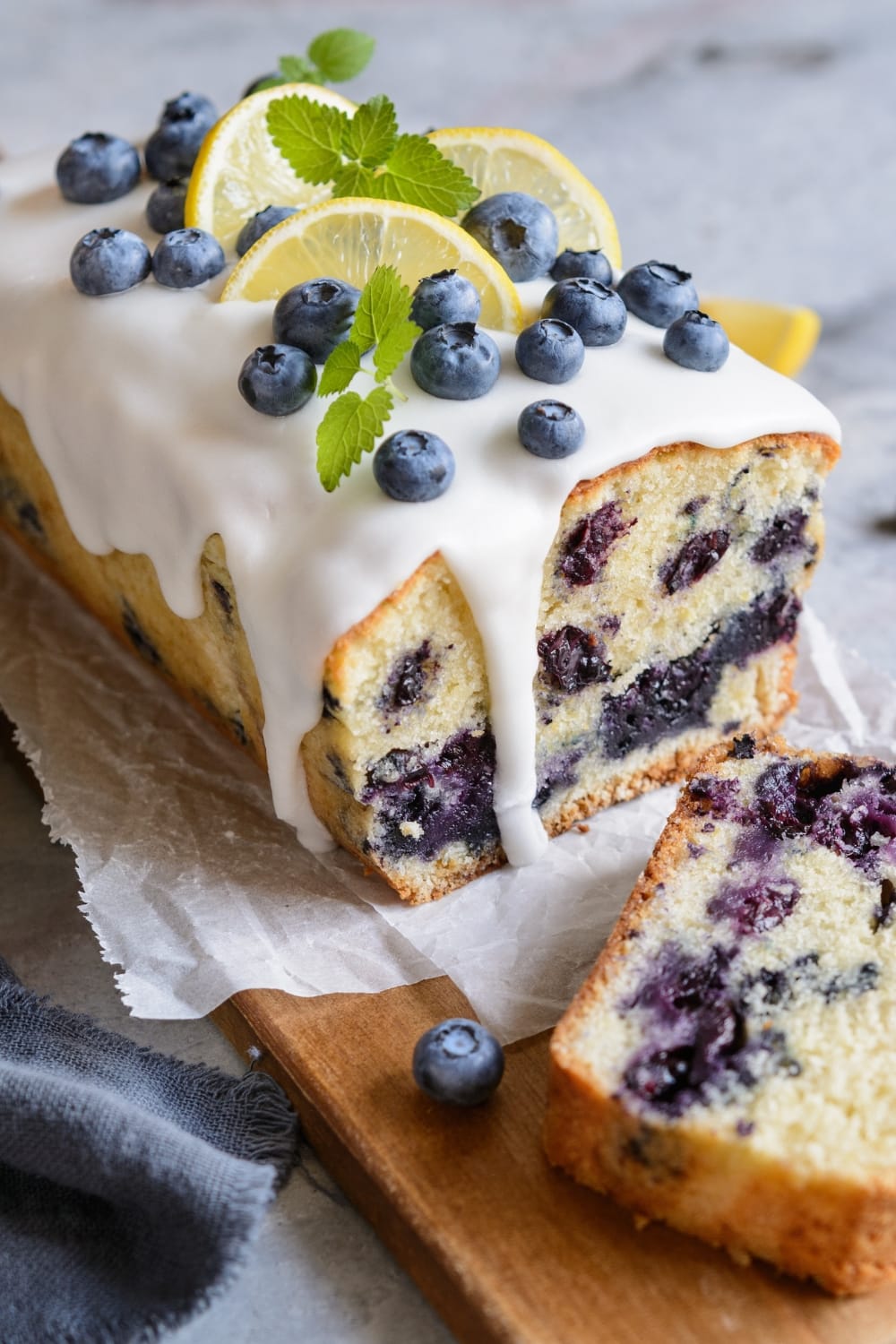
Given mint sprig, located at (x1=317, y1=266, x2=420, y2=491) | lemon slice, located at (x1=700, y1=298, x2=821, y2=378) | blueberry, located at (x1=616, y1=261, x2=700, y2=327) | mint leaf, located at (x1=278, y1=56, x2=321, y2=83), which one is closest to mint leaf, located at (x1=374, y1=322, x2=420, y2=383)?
mint sprig, located at (x1=317, y1=266, x2=420, y2=491)

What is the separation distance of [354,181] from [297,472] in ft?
2.62

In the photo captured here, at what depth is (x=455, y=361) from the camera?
2.80 m

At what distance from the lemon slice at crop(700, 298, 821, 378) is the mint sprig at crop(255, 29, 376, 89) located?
123 centimetres

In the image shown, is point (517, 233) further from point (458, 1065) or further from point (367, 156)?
point (458, 1065)

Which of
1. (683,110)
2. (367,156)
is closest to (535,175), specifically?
(367,156)

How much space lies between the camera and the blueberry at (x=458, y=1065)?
8.32 ft

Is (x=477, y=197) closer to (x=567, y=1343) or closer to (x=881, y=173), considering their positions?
(x=567, y=1343)

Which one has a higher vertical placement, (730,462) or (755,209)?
(755,209)

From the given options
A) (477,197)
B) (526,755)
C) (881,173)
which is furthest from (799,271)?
(526,755)

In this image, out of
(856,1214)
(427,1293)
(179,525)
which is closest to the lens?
(856,1214)

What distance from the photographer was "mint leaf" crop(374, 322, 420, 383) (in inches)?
108

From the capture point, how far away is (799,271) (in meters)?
5.42

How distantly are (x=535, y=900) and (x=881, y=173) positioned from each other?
13.5ft

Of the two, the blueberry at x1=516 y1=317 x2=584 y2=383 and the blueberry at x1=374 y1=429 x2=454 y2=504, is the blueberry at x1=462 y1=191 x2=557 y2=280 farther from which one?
the blueberry at x1=374 y1=429 x2=454 y2=504
